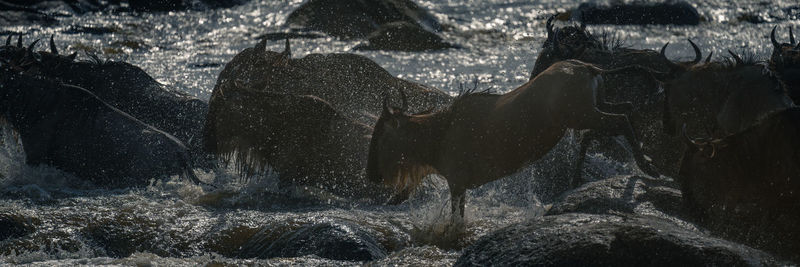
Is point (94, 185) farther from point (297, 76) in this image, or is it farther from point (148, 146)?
point (297, 76)

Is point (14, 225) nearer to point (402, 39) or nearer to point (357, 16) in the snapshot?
point (402, 39)

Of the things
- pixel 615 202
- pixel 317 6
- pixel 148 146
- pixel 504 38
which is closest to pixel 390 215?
pixel 615 202

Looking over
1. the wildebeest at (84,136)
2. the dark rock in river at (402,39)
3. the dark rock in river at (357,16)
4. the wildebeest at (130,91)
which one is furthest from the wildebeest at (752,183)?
the dark rock in river at (357,16)

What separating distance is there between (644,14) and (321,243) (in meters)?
15.9

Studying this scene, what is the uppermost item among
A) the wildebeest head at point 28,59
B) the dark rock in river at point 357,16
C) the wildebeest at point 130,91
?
the wildebeest head at point 28,59

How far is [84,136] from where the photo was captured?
9750 mm

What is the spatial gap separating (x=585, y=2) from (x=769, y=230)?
1735 centimetres

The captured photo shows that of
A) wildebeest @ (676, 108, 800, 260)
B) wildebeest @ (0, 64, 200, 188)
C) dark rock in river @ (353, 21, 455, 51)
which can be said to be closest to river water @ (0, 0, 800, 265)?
wildebeest @ (0, 64, 200, 188)

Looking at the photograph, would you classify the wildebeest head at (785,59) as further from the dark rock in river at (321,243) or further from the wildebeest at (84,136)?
the wildebeest at (84,136)

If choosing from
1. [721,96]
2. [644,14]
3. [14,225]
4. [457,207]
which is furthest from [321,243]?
[644,14]

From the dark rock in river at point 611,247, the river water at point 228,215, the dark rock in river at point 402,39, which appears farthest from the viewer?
the dark rock in river at point 402,39

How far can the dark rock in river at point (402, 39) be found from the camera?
59.2ft

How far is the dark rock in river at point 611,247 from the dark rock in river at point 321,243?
3.69ft

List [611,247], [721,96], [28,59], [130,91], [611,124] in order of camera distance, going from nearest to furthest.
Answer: [611,247]
[611,124]
[721,96]
[28,59]
[130,91]
